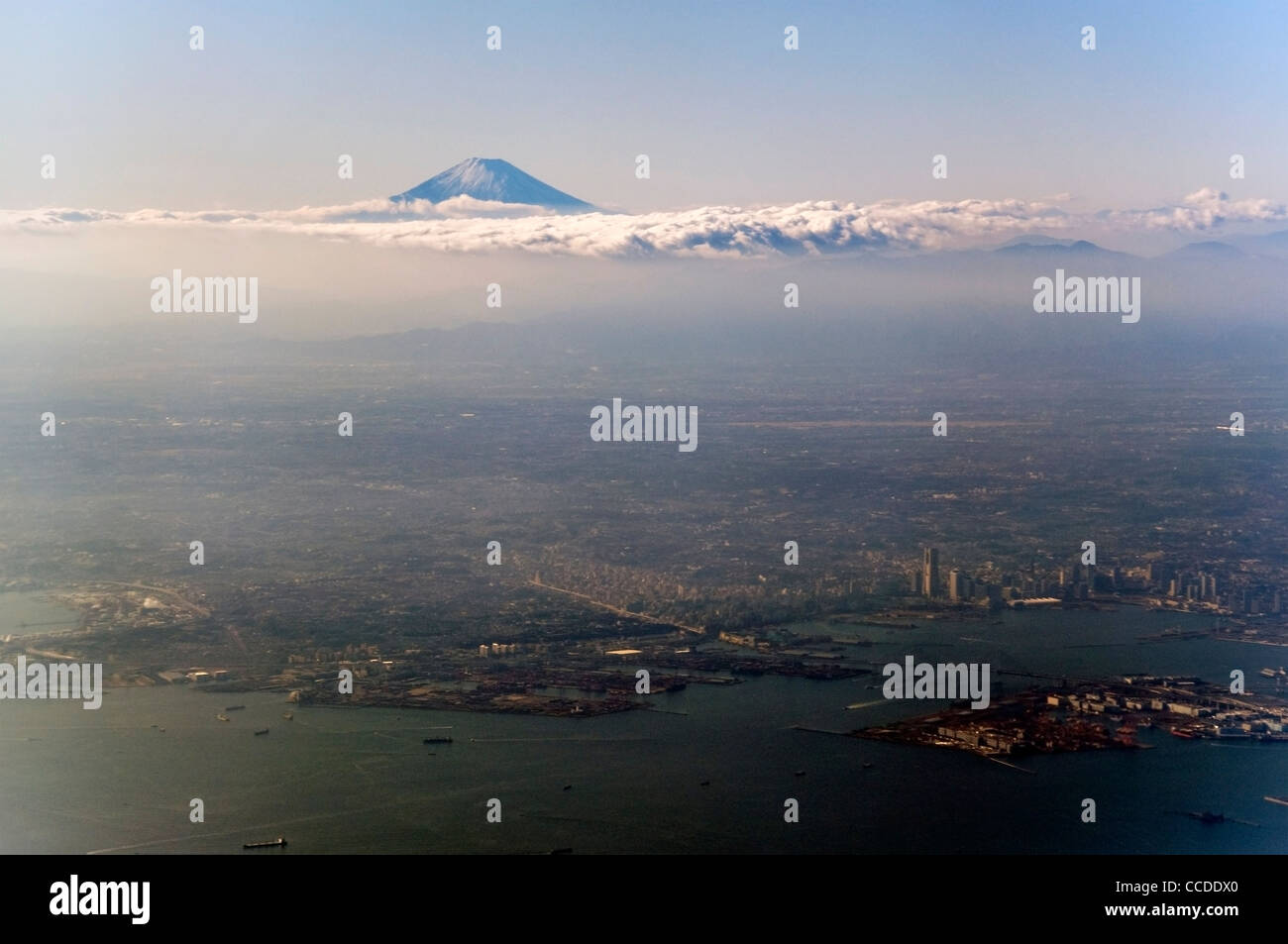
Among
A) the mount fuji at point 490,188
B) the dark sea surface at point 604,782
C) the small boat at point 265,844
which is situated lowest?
the small boat at point 265,844

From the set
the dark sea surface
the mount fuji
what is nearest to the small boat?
the dark sea surface

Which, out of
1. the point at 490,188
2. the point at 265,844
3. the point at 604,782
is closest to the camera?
the point at 265,844

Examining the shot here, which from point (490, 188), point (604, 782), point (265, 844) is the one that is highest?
point (490, 188)

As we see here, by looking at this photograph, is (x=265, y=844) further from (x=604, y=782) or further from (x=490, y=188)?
(x=490, y=188)

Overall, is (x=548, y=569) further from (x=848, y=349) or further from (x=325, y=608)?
(x=848, y=349)

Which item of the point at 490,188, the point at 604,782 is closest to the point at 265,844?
the point at 604,782

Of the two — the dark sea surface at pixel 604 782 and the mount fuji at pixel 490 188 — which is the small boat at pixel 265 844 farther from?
the mount fuji at pixel 490 188

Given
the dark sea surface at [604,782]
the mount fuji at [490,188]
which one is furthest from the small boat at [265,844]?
the mount fuji at [490,188]

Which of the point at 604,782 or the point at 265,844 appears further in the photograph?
the point at 604,782
